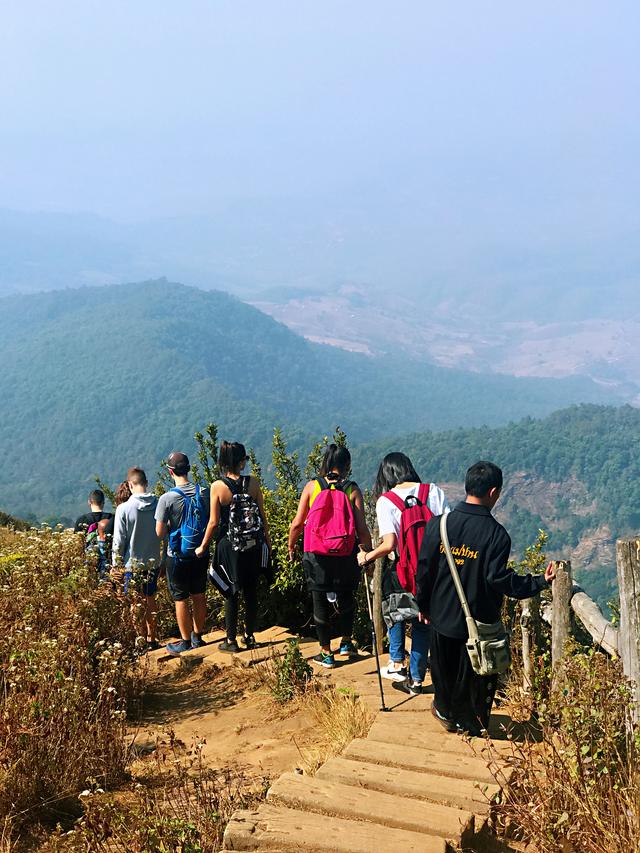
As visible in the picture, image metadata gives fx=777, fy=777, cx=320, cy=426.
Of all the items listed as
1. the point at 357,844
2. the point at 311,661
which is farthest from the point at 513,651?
the point at 357,844

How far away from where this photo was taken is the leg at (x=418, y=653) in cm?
471

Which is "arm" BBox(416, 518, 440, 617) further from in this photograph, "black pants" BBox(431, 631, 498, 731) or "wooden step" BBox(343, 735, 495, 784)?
"wooden step" BBox(343, 735, 495, 784)

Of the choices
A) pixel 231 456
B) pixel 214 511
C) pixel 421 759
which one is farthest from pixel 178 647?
pixel 421 759

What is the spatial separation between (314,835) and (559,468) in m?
149

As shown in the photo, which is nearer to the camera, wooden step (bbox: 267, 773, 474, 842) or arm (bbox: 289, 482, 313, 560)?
wooden step (bbox: 267, 773, 474, 842)

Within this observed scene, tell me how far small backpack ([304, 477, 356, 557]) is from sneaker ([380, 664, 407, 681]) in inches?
31.2

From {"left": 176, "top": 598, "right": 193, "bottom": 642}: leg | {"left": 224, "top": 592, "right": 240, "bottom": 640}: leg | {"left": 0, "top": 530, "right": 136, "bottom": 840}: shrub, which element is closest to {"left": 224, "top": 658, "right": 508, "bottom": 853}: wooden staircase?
{"left": 0, "top": 530, "right": 136, "bottom": 840}: shrub

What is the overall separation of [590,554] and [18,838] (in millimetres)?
121754

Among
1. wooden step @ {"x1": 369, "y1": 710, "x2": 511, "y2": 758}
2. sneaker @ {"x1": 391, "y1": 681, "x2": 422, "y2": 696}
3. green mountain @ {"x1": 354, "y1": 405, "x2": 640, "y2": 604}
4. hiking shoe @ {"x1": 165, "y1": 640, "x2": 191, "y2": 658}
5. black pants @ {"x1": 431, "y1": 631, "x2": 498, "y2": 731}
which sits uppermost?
Answer: black pants @ {"x1": 431, "y1": 631, "x2": 498, "y2": 731}

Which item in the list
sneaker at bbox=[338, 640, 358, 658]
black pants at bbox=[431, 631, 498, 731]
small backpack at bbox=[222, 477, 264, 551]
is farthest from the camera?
small backpack at bbox=[222, 477, 264, 551]

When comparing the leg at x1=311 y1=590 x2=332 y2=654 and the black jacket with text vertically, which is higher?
the black jacket with text

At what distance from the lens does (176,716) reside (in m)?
5.04

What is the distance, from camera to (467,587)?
382cm

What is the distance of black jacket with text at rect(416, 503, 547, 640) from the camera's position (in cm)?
376
